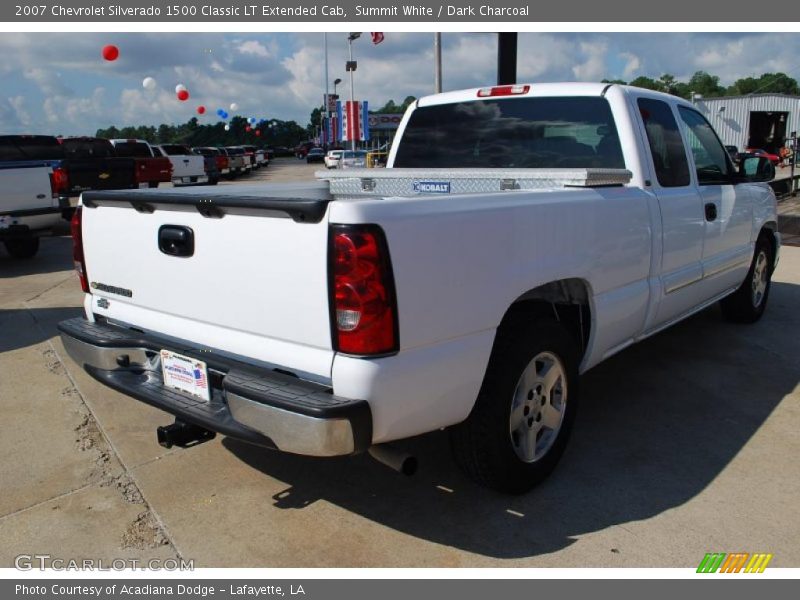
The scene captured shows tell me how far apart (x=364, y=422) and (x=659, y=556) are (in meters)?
1.40

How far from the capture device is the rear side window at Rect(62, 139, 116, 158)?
1656 cm

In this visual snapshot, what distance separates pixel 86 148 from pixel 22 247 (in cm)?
745

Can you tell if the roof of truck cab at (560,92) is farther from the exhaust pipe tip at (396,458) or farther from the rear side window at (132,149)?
the rear side window at (132,149)

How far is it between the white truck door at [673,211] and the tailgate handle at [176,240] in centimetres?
Answer: 264

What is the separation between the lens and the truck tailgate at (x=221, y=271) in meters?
2.47

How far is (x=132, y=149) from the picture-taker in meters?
21.0

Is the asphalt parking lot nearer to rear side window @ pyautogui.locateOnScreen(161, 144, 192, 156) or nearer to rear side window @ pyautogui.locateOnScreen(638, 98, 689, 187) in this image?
rear side window @ pyautogui.locateOnScreen(638, 98, 689, 187)

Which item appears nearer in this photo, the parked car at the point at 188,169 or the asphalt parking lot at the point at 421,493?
the asphalt parking lot at the point at 421,493

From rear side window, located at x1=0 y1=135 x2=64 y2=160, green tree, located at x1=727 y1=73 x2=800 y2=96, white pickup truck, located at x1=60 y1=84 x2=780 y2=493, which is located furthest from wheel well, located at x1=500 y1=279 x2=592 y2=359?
green tree, located at x1=727 y1=73 x2=800 y2=96

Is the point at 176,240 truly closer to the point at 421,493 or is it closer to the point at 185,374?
the point at 185,374

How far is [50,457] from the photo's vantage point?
3.82 m

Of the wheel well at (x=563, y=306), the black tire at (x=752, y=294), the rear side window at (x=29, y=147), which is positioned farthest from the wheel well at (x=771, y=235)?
the rear side window at (x=29, y=147)

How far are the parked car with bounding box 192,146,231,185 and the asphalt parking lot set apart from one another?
77.6 ft
